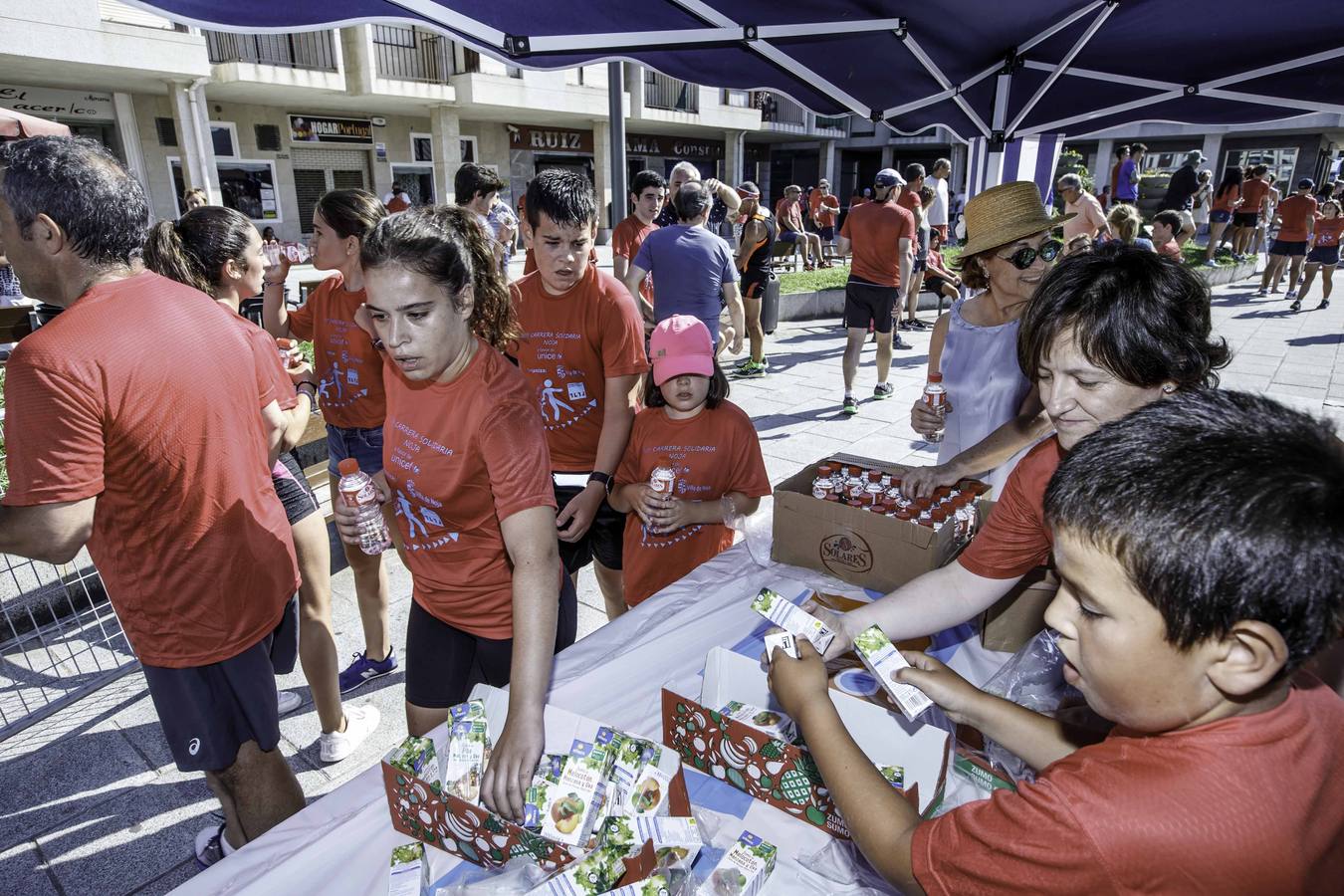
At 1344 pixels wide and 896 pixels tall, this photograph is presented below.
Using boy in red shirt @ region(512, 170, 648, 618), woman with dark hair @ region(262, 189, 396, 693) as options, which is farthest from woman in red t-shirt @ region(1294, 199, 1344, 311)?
woman with dark hair @ region(262, 189, 396, 693)

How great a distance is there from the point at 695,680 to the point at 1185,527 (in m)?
1.24

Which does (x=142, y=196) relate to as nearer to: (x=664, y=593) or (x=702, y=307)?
(x=664, y=593)

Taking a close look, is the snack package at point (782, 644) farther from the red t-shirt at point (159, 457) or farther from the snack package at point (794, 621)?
the red t-shirt at point (159, 457)

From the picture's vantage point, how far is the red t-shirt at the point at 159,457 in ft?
5.27

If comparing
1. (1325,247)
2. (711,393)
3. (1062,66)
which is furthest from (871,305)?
(1325,247)

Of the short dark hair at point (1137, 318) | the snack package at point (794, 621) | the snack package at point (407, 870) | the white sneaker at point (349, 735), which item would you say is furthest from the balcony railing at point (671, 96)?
the snack package at point (407, 870)

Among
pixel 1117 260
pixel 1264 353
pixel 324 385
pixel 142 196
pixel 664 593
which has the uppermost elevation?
pixel 142 196

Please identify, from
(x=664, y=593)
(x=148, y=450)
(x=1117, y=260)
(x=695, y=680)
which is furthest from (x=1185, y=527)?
(x=148, y=450)

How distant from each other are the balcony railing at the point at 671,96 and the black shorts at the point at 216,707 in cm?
2666

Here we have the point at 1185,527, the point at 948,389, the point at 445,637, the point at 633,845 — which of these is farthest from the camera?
the point at 948,389

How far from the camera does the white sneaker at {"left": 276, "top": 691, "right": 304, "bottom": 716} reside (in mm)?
3191

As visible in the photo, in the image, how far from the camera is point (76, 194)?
68.6 inches

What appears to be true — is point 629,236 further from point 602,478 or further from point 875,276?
point 602,478

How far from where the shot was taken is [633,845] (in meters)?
1.21
